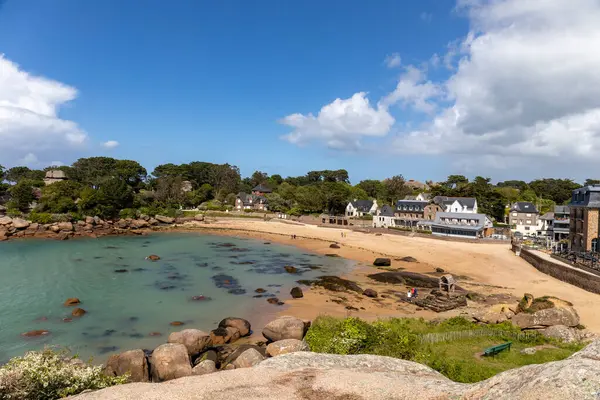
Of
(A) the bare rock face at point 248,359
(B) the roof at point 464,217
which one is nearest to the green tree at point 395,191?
(B) the roof at point 464,217

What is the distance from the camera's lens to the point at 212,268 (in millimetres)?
46344

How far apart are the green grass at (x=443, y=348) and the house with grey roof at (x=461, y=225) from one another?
51.8 metres

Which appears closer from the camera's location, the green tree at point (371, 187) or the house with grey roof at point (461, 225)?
the house with grey roof at point (461, 225)

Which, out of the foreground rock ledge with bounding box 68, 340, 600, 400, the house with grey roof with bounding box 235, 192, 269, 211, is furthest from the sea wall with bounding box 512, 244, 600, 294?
the house with grey roof with bounding box 235, 192, 269, 211

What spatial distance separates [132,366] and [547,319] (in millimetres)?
25608

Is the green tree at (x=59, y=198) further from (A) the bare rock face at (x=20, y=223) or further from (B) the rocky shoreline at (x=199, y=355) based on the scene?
(B) the rocky shoreline at (x=199, y=355)

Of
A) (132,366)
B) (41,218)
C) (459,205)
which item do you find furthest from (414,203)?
(41,218)

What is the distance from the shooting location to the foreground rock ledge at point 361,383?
607 centimetres

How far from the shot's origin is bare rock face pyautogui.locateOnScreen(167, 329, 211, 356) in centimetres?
2053

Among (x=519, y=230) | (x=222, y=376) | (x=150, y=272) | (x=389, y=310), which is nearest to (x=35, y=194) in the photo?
(x=150, y=272)

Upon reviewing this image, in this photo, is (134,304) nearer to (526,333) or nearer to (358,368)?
(358,368)

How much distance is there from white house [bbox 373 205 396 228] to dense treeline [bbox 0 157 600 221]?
1454cm

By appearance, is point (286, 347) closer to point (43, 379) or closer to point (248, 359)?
point (248, 359)

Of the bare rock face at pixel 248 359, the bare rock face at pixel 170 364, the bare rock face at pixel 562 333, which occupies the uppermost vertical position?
the bare rock face at pixel 562 333
